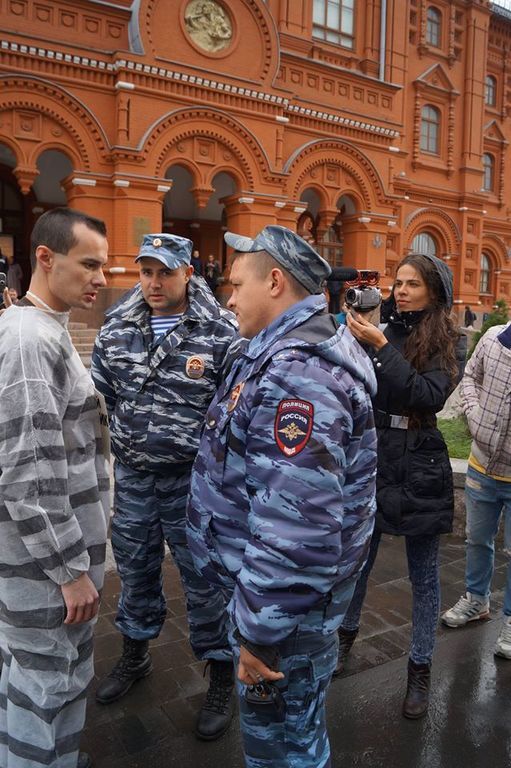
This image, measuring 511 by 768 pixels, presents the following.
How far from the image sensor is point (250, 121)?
14211 millimetres

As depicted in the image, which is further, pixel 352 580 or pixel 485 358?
pixel 485 358

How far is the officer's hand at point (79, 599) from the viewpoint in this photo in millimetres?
1939

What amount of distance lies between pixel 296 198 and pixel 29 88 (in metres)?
6.93

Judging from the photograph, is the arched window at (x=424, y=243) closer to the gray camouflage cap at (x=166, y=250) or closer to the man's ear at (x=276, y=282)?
the gray camouflage cap at (x=166, y=250)

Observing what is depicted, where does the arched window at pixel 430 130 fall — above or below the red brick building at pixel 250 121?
above

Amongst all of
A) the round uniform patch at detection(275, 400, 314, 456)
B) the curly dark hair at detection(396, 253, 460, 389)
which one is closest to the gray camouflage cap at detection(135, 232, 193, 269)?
the curly dark hair at detection(396, 253, 460, 389)

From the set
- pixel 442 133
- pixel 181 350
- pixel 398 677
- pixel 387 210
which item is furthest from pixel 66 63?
pixel 442 133

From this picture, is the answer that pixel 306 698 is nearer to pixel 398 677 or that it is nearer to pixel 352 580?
pixel 352 580

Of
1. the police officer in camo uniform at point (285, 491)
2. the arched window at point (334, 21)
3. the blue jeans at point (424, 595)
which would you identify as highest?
the arched window at point (334, 21)

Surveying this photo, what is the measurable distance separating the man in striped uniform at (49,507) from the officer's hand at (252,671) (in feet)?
1.95

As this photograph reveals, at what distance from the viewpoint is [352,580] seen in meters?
1.92

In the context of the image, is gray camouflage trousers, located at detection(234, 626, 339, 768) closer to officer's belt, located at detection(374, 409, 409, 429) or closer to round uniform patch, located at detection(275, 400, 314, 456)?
Answer: round uniform patch, located at detection(275, 400, 314, 456)

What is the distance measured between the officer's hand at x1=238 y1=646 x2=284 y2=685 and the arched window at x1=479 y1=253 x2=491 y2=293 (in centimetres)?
2548

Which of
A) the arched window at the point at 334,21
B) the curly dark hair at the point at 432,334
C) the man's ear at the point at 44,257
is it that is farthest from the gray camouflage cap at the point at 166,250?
the arched window at the point at 334,21
